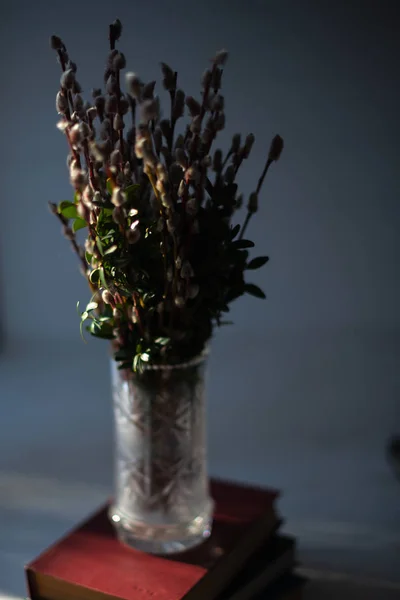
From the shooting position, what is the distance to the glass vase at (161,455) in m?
1.00

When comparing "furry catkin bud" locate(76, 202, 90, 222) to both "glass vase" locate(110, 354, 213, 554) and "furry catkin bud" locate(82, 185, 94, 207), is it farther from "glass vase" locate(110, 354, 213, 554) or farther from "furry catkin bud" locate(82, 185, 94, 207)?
"glass vase" locate(110, 354, 213, 554)

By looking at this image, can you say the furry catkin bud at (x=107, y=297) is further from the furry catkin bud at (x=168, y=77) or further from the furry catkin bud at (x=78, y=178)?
the furry catkin bud at (x=168, y=77)

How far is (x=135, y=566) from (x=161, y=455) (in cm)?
14

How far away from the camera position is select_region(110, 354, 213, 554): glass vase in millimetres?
1004

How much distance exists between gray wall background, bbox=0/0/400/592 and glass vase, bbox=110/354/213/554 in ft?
2.14

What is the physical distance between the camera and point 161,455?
1019mm

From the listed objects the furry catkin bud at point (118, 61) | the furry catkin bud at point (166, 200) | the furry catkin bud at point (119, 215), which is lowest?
the furry catkin bud at point (119, 215)

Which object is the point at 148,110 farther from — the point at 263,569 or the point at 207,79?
the point at 263,569

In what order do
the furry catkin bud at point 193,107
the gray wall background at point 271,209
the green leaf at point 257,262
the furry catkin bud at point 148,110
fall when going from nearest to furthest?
the furry catkin bud at point 148,110, the furry catkin bud at point 193,107, the green leaf at point 257,262, the gray wall background at point 271,209

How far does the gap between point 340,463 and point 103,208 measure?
0.89 m

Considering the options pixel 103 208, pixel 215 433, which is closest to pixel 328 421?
pixel 215 433

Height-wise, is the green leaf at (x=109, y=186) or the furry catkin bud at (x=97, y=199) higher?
the green leaf at (x=109, y=186)

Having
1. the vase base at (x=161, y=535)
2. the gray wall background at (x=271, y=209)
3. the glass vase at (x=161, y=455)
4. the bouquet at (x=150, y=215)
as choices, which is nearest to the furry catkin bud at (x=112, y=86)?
the bouquet at (x=150, y=215)

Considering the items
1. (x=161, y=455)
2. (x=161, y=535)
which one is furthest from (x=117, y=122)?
(x=161, y=535)
